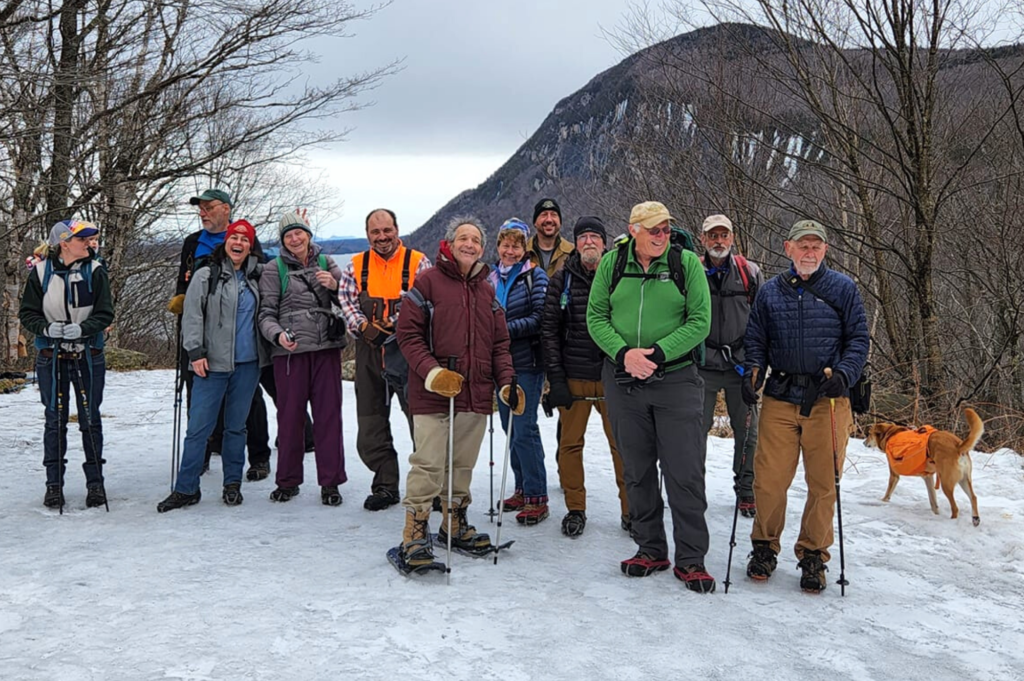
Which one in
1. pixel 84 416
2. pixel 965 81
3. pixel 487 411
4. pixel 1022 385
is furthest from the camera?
pixel 1022 385

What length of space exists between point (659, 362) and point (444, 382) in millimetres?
1175

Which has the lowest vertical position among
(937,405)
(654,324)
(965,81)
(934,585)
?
(934,585)

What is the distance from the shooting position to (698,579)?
13.7ft

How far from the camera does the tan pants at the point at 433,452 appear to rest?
170 inches

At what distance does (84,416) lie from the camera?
5.37 meters

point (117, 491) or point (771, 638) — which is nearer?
point (771, 638)

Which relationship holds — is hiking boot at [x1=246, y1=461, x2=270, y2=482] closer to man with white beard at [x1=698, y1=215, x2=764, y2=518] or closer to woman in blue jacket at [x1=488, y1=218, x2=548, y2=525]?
woman in blue jacket at [x1=488, y1=218, x2=548, y2=525]

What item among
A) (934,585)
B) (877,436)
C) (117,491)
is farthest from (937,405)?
(117,491)

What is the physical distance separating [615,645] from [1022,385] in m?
10.3

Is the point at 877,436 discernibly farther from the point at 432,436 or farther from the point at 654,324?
the point at 432,436

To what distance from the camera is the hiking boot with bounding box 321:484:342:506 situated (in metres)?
5.60

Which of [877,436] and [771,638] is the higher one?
[877,436]

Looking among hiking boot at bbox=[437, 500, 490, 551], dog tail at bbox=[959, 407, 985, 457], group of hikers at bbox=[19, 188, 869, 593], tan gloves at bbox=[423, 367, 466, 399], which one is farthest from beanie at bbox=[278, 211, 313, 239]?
dog tail at bbox=[959, 407, 985, 457]

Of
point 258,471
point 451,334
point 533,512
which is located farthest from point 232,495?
point 451,334
